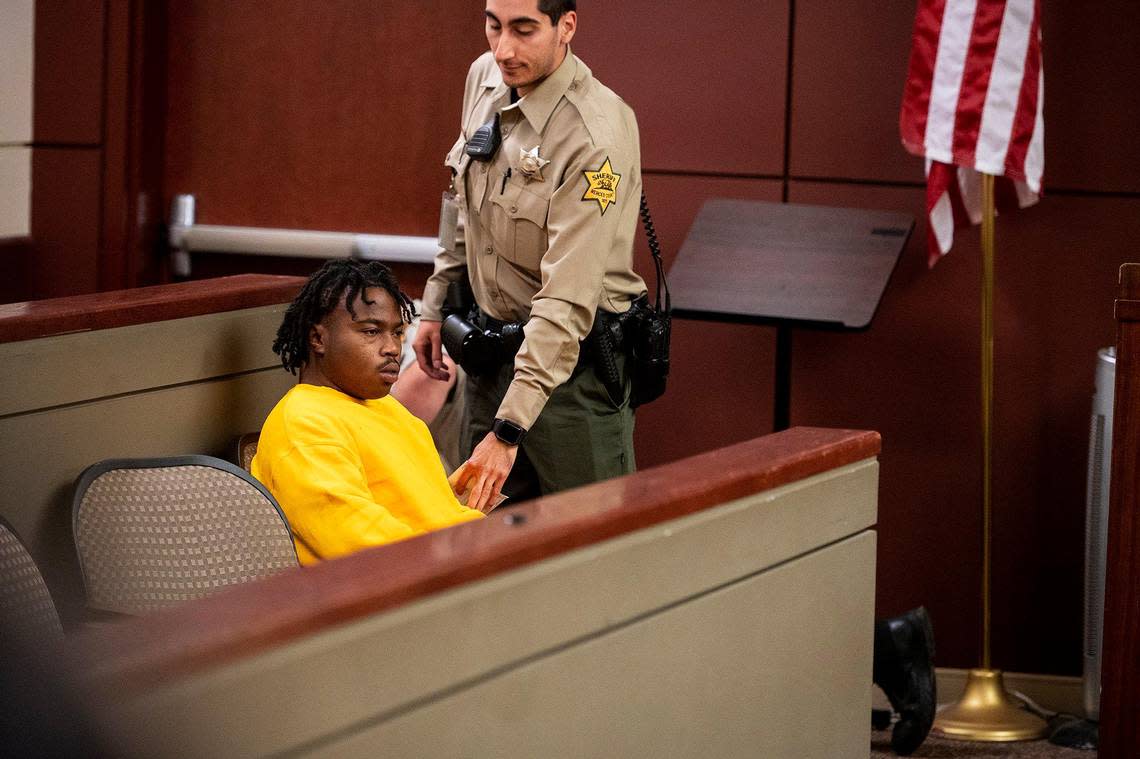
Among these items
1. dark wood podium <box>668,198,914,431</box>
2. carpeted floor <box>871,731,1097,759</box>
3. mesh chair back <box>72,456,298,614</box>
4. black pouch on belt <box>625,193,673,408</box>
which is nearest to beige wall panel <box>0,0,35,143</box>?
dark wood podium <box>668,198,914,431</box>

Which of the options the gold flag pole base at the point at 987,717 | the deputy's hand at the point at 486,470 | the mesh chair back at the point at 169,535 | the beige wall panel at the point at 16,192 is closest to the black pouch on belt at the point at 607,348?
the deputy's hand at the point at 486,470

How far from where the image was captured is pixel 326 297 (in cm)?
248

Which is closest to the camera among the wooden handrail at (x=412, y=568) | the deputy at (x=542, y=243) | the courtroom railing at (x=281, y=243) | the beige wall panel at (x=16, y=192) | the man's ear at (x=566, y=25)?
the wooden handrail at (x=412, y=568)

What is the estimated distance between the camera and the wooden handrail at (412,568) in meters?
1.13

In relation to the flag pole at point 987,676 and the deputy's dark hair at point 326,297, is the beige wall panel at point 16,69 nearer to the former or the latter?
the deputy's dark hair at point 326,297

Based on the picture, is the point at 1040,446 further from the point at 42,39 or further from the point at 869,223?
the point at 42,39

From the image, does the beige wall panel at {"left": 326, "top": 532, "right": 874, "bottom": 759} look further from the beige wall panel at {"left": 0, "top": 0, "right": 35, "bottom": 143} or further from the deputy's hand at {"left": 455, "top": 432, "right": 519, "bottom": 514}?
the beige wall panel at {"left": 0, "top": 0, "right": 35, "bottom": 143}

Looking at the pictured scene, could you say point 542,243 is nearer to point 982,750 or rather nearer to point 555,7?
point 555,7

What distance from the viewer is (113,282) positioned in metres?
4.43

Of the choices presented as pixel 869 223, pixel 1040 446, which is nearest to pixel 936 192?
pixel 869 223

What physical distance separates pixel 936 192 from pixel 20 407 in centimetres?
216

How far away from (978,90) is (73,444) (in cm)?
217

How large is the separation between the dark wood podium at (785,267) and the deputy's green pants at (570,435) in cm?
60

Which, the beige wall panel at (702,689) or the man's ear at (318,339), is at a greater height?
the man's ear at (318,339)
